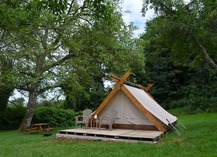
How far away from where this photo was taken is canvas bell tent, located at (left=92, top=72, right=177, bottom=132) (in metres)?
10.3

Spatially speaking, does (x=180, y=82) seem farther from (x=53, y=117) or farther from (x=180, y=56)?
(x=53, y=117)

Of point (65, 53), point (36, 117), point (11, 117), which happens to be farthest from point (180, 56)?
point (11, 117)

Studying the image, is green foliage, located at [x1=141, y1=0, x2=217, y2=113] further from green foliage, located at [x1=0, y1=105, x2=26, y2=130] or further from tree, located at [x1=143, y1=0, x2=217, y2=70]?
green foliage, located at [x1=0, y1=105, x2=26, y2=130]

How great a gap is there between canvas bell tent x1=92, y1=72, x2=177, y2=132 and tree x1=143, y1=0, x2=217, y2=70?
3.10 meters

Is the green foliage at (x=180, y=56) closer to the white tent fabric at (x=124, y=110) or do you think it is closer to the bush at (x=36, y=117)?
the white tent fabric at (x=124, y=110)

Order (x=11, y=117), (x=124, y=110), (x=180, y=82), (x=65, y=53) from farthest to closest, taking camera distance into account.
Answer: (x=180, y=82), (x=11, y=117), (x=65, y=53), (x=124, y=110)

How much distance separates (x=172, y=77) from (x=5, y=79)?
67.9 feet

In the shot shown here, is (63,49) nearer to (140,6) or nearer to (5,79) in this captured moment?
(5,79)

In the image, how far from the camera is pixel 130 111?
11078mm

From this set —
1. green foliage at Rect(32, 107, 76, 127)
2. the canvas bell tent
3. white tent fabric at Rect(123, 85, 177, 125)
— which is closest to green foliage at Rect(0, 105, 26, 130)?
green foliage at Rect(32, 107, 76, 127)

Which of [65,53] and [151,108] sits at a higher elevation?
[65,53]

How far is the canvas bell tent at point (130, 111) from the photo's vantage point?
10.3 m

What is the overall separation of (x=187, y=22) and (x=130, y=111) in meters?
4.54

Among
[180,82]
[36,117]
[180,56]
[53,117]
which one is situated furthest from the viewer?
[180,82]
